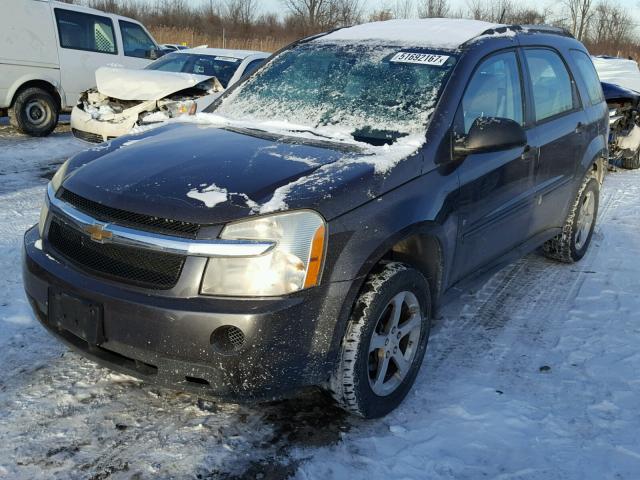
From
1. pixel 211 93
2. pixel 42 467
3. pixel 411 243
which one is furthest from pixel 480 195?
pixel 211 93

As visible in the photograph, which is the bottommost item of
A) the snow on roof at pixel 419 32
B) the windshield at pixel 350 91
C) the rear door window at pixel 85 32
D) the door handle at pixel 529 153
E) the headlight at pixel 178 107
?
the headlight at pixel 178 107

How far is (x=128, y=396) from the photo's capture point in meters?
3.06

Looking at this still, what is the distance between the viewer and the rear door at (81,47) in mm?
10820

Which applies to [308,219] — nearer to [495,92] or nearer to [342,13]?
[495,92]

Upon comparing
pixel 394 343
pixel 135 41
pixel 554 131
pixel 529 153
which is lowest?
pixel 394 343

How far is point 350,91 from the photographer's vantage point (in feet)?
12.0

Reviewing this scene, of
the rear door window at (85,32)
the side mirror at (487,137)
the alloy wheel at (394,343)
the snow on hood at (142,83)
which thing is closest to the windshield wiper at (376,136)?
the side mirror at (487,137)

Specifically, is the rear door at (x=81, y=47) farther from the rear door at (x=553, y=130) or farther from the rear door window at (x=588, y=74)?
the rear door at (x=553, y=130)

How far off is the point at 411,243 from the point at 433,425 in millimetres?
861

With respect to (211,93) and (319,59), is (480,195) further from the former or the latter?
(211,93)

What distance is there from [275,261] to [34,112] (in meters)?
9.42

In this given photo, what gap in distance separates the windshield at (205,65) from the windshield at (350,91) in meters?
5.40

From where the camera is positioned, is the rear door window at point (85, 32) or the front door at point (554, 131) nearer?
the front door at point (554, 131)

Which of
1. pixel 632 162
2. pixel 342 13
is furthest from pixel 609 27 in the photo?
pixel 632 162
